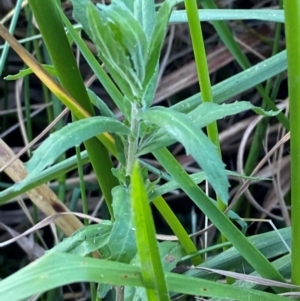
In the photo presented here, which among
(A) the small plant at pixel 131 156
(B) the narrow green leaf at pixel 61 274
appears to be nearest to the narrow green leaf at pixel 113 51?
(A) the small plant at pixel 131 156

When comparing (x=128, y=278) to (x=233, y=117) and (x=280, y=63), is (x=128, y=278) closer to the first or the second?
(x=280, y=63)

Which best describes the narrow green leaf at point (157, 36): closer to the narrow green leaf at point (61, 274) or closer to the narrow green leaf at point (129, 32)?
the narrow green leaf at point (129, 32)

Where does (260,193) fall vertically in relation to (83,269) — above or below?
below

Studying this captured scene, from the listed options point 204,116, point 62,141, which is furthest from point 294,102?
point 62,141

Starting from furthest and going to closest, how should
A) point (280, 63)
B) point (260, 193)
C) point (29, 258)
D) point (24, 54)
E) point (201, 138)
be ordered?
point (260, 193) → point (29, 258) → point (280, 63) → point (24, 54) → point (201, 138)

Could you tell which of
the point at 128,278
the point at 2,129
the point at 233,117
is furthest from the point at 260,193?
the point at 128,278

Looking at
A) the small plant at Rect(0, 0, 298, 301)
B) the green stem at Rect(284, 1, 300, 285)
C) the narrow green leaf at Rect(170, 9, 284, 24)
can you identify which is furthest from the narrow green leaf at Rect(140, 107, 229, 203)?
the narrow green leaf at Rect(170, 9, 284, 24)

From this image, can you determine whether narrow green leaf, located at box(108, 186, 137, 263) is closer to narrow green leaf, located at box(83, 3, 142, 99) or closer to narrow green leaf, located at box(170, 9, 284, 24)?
narrow green leaf, located at box(83, 3, 142, 99)
